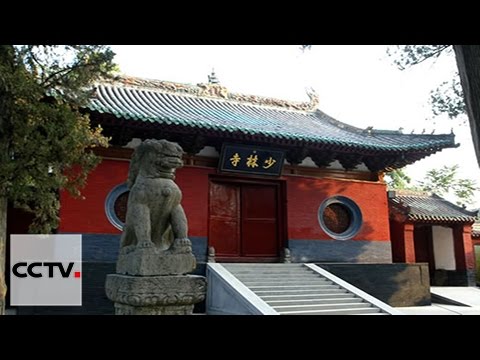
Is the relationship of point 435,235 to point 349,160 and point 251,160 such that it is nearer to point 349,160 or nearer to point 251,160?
point 349,160

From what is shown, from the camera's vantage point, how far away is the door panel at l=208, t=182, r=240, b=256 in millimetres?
9492

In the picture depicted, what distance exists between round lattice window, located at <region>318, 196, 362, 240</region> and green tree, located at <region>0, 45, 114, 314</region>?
5.86 meters

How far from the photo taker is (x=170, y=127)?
27.3ft

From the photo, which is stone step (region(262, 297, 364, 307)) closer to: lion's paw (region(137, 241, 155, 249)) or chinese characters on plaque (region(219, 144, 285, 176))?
chinese characters on plaque (region(219, 144, 285, 176))

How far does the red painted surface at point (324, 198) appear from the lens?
9.96m

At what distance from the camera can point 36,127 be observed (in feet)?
19.1

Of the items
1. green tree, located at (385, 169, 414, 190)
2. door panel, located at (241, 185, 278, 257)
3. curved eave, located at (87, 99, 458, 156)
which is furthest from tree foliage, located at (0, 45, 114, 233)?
green tree, located at (385, 169, 414, 190)

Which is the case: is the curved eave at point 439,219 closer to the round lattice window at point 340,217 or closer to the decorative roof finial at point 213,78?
the round lattice window at point 340,217

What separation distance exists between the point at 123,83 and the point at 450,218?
9.75m

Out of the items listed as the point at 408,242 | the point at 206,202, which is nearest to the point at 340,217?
the point at 408,242

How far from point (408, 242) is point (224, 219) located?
577 cm

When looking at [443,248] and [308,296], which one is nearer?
[308,296]

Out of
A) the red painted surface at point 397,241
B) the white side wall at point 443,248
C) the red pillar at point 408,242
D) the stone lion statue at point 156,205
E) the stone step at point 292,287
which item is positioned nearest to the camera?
the stone lion statue at point 156,205

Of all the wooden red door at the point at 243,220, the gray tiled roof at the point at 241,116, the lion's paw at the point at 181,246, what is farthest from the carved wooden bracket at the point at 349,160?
the lion's paw at the point at 181,246
